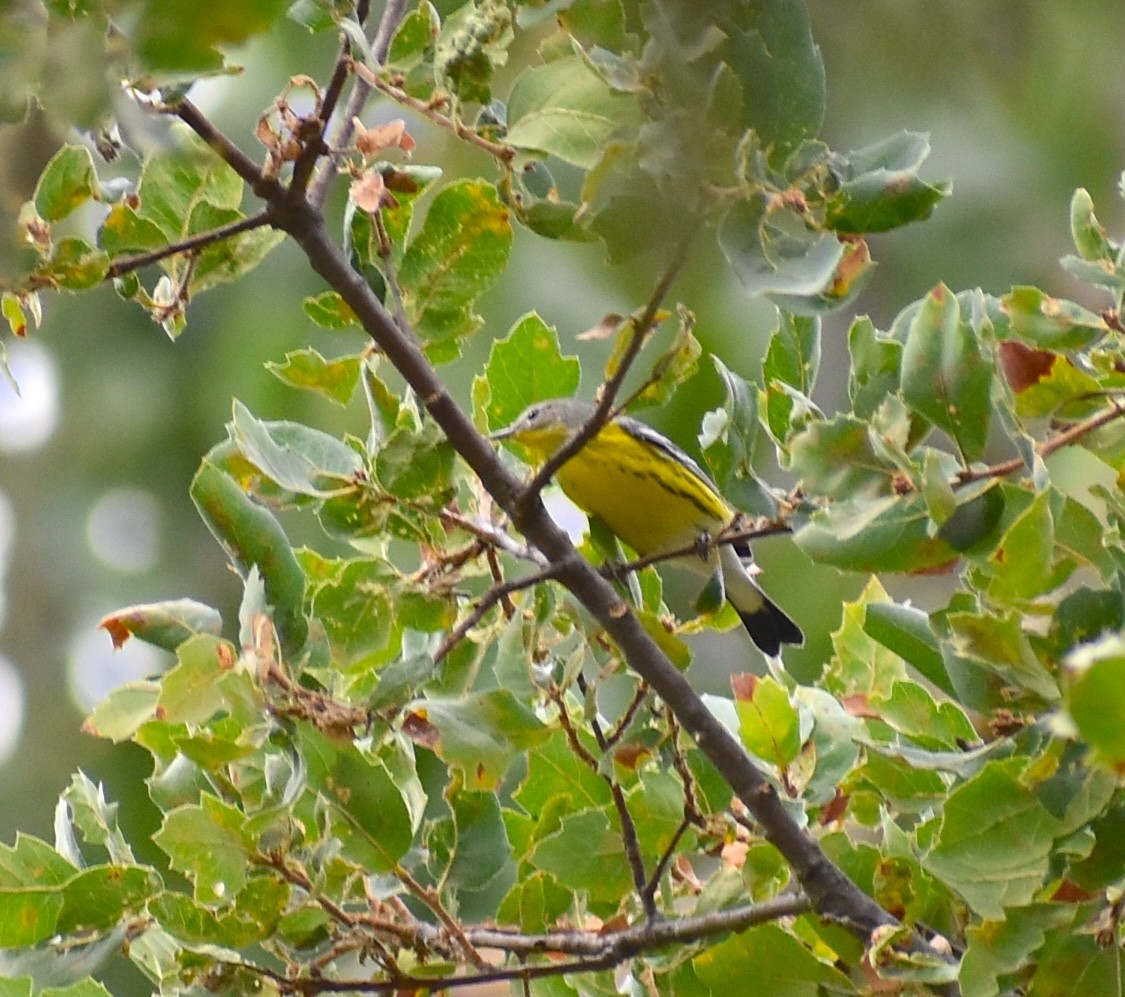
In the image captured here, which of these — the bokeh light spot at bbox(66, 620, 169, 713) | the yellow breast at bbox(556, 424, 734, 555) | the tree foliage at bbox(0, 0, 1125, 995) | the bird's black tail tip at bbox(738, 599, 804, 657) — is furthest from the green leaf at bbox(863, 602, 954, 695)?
the bokeh light spot at bbox(66, 620, 169, 713)

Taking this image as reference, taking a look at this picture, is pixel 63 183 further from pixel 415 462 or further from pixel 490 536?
pixel 490 536

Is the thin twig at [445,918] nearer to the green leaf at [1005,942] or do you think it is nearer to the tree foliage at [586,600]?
the tree foliage at [586,600]

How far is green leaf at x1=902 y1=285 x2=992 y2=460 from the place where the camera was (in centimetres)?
107

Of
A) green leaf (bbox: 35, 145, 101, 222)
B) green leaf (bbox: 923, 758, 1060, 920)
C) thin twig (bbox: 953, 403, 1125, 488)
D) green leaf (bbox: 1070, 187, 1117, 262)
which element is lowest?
green leaf (bbox: 923, 758, 1060, 920)

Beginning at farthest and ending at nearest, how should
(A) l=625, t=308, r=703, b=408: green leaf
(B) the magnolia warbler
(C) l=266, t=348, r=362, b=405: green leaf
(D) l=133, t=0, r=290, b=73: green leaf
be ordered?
(B) the magnolia warbler → (C) l=266, t=348, r=362, b=405: green leaf → (A) l=625, t=308, r=703, b=408: green leaf → (D) l=133, t=0, r=290, b=73: green leaf

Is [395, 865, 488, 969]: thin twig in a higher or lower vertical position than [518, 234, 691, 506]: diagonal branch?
lower

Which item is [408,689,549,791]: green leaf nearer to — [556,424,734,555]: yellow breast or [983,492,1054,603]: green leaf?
[983,492,1054,603]: green leaf

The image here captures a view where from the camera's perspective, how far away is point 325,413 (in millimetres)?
4156

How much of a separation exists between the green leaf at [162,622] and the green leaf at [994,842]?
0.59 m

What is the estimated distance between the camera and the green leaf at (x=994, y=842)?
99 centimetres

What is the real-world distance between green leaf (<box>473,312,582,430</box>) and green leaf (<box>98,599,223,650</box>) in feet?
1.38

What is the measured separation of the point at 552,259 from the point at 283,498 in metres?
3.11

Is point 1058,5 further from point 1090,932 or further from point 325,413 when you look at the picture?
point 325,413

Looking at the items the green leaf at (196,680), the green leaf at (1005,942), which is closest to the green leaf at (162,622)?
the green leaf at (196,680)
